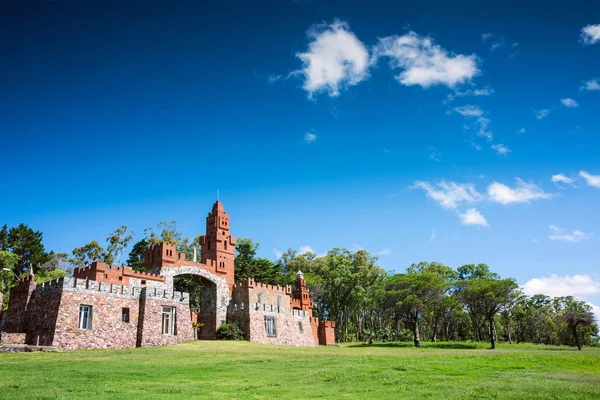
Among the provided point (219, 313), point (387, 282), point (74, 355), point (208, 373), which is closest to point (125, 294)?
point (74, 355)

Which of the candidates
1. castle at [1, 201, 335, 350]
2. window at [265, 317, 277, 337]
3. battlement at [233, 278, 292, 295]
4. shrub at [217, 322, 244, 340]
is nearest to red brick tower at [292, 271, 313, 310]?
castle at [1, 201, 335, 350]

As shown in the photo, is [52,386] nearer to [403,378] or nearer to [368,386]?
[368,386]

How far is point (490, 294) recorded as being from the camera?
46094 mm

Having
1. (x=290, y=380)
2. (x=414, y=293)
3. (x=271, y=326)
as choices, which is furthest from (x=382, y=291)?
(x=290, y=380)

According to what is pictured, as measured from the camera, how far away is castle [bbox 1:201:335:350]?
2690 centimetres

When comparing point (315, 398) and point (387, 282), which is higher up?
point (387, 282)

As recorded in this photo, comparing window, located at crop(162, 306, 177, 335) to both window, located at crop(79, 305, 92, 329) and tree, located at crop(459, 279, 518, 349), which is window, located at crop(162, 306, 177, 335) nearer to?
window, located at crop(79, 305, 92, 329)

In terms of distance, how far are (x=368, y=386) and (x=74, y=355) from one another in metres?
15.8

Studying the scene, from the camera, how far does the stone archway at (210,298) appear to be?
40156 mm

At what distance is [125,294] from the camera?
99.2 ft

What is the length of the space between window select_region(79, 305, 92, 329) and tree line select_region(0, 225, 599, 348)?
55.0ft

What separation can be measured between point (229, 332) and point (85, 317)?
45.0ft

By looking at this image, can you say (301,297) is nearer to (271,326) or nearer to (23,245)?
(271,326)

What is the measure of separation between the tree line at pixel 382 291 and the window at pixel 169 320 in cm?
1102
